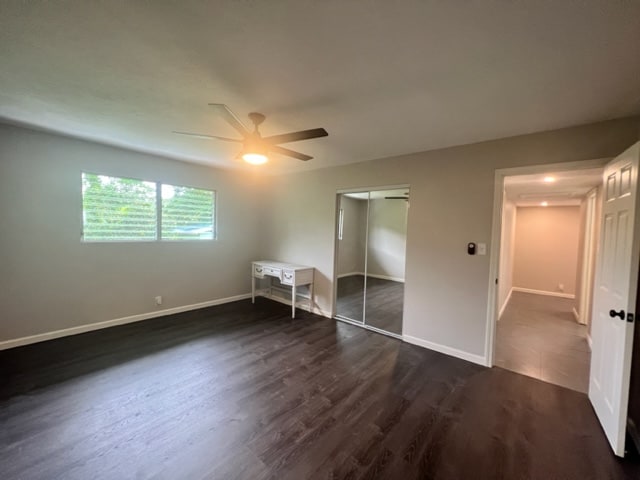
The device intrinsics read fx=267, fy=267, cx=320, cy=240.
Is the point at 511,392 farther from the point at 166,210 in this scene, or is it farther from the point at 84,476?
the point at 166,210

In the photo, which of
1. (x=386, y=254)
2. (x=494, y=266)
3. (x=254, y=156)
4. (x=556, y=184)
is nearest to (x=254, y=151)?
(x=254, y=156)

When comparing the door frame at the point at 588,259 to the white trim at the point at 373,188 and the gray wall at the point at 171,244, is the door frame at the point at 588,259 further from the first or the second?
the white trim at the point at 373,188

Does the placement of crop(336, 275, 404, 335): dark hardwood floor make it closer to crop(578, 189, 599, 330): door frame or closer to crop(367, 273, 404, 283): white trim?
crop(367, 273, 404, 283): white trim

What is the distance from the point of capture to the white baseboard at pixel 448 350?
306cm

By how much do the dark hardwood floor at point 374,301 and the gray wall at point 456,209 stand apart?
52 centimetres

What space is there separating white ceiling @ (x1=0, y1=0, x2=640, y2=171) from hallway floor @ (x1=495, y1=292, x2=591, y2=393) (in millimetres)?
2564

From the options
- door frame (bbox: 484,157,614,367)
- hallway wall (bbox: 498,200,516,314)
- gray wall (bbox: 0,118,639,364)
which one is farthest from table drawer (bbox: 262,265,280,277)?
hallway wall (bbox: 498,200,516,314)

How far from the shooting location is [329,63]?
1727 mm

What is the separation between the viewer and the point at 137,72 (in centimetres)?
190

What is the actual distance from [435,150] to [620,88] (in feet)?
5.38

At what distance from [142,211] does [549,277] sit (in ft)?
28.7

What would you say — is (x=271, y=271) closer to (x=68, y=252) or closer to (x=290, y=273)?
(x=290, y=273)

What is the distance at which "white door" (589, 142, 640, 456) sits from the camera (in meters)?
1.80

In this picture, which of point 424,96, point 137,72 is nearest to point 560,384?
point 424,96
